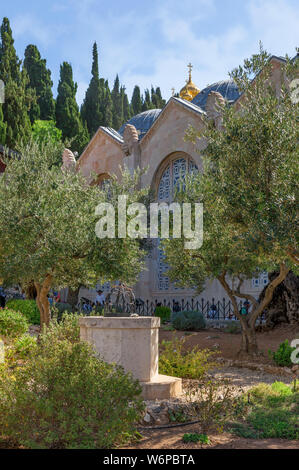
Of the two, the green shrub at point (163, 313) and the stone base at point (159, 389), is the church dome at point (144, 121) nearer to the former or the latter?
the green shrub at point (163, 313)

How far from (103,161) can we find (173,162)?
6.70m

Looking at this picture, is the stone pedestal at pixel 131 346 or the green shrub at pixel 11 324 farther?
the green shrub at pixel 11 324

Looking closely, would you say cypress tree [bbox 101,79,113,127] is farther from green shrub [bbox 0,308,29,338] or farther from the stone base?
the stone base

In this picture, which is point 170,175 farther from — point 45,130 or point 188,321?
point 45,130

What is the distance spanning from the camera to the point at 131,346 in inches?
326

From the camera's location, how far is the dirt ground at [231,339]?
15.1 metres

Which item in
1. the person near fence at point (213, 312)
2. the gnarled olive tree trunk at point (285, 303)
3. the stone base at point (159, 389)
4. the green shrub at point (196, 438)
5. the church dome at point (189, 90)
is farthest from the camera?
the church dome at point (189, 90)

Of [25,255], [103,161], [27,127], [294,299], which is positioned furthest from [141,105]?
[25,255]

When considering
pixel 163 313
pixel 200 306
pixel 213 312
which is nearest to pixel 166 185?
pixel 200 306

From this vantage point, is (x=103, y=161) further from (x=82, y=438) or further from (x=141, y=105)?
(x=141, y=105)

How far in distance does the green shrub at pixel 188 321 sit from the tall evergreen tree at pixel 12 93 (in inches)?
975

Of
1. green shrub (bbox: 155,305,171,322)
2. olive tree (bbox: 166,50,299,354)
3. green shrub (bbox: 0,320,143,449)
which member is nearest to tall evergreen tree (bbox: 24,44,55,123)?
green shrub (bbox: 155,305,171,322)

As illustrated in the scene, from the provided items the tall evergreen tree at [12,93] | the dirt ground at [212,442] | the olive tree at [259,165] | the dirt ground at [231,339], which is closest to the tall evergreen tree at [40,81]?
the tall evergreen tree at [12,93]

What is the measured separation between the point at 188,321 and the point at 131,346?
37.0 ft
